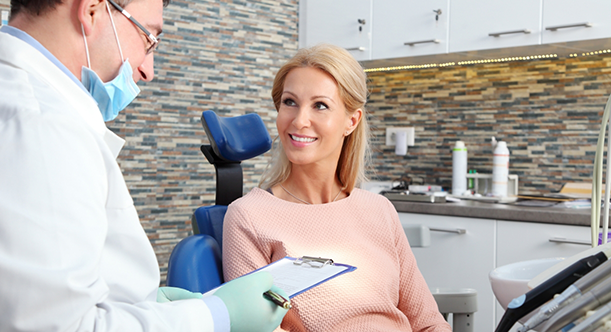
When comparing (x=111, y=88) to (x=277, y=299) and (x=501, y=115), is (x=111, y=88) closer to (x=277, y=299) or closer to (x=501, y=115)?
(x=277, y=299)

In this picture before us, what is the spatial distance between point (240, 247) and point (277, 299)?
48 centimetres

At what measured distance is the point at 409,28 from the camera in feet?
8.95

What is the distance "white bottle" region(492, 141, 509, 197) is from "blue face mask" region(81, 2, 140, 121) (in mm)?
2139

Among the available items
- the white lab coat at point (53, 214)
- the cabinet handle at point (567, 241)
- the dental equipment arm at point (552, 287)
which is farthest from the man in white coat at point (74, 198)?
the cabinet handle at point (567, 241)

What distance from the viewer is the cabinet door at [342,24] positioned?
9.42 feet

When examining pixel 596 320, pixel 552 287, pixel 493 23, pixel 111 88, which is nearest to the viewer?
pixel 596 320

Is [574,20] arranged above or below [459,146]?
above

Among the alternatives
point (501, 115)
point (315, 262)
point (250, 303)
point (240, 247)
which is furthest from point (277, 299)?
point (501, 115)

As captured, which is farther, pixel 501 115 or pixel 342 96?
pixel 501 115

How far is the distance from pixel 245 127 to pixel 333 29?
1.62 metres

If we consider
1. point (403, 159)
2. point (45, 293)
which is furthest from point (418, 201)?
point (45, 293)

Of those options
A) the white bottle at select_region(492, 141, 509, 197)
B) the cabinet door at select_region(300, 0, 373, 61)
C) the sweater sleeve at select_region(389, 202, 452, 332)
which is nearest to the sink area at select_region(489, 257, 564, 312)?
the sweater sleeve at select_region(389, 202, 452, 332)

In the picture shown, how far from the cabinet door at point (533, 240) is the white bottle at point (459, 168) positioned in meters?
0.57

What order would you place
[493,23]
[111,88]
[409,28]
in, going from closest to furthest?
[111,88] → [493,23] → [409,28]
